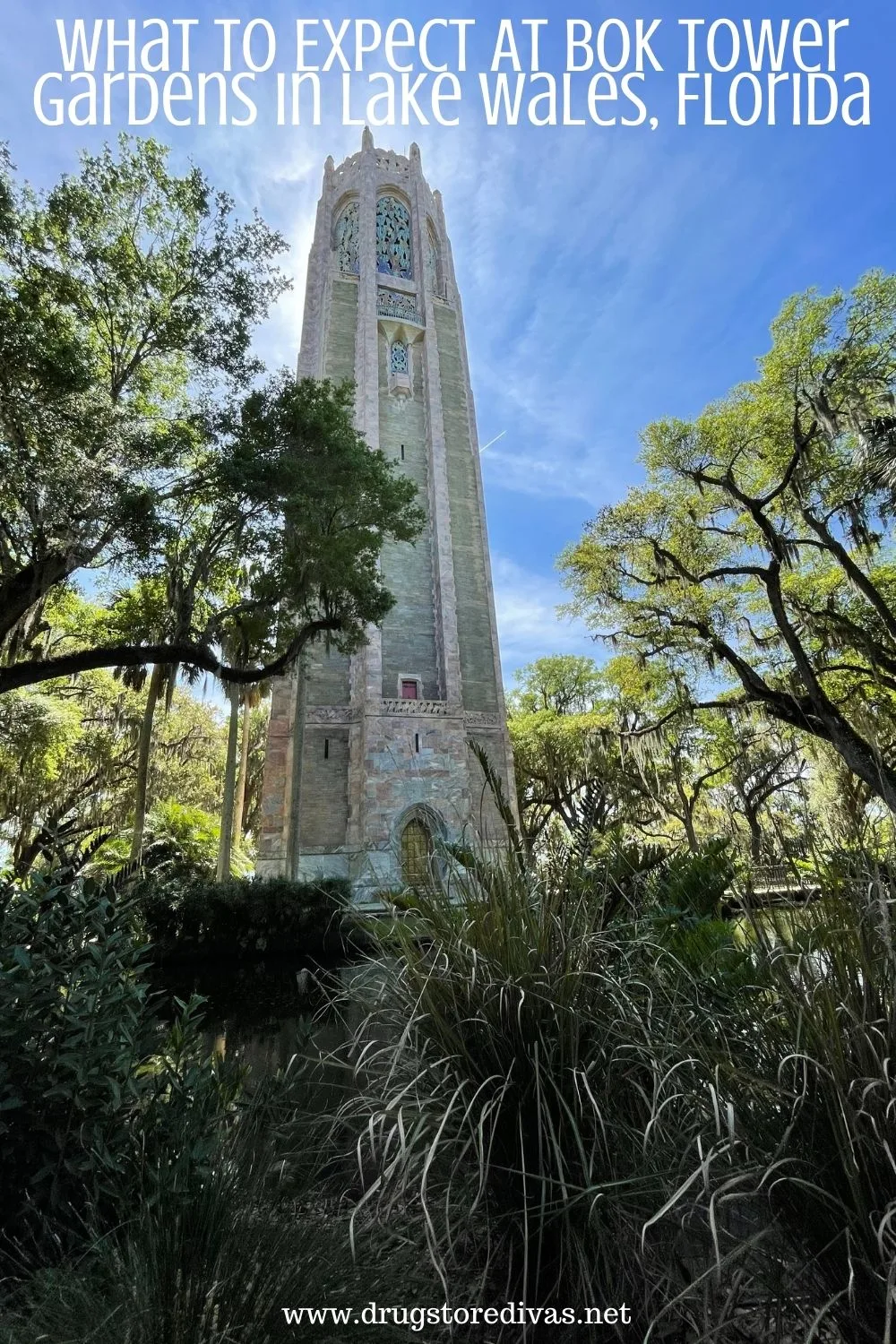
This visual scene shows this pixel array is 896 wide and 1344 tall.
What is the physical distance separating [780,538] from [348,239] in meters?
23.6

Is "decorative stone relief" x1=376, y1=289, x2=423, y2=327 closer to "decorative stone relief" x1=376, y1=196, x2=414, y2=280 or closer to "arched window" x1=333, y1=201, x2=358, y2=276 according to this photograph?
"decorative stone relief" x1=376, y1=196, x2=414, y2=280

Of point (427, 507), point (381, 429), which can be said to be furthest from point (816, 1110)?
point (381, 429)

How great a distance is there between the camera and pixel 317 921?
11320 mm

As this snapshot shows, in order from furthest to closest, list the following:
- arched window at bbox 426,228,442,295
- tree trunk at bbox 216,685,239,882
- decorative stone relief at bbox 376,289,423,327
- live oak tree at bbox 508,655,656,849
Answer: arched window at bbox 426,228,442,295
decorative stone relief at bbox 376,289,423,327
live oak tree at bbox 508,655,656,849
tree trunk at bbox 216,685,239,882

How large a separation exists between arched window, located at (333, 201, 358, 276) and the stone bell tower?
0.08 meters

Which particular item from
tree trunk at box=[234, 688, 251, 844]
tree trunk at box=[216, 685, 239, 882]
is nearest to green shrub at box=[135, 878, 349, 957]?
tree trunk at box=[216, 685, 239, 882]

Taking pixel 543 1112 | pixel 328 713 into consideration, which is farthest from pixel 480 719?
pixel 543 1112

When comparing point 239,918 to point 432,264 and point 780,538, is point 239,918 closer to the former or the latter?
point 780,538

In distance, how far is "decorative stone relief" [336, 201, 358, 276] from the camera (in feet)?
82.4

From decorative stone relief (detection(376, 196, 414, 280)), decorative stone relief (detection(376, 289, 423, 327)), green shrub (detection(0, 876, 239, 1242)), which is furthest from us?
decorative stone relief (detection(376, 196, 414, 280))

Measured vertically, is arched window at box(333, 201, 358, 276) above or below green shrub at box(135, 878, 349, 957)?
above

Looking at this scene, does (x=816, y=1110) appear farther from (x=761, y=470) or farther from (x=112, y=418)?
(x=761, y=470)

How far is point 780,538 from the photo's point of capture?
39.9 feet

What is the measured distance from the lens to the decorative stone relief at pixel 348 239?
25125 millimetres
